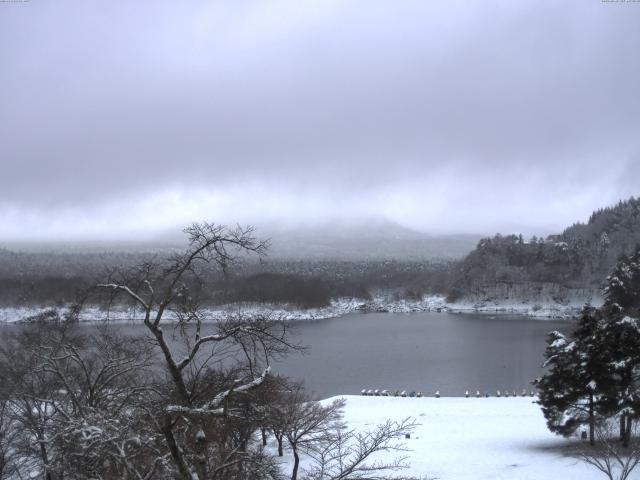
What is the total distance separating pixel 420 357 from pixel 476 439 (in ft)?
77.5

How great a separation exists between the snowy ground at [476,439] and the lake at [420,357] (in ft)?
17.6

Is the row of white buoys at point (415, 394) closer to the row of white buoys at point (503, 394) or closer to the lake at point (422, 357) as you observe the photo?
the row of white buoys at point (503, 394)

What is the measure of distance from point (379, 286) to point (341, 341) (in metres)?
70.2

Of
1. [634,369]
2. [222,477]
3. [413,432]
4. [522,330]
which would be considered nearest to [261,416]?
[222,477]

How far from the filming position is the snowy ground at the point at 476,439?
13.5 metres

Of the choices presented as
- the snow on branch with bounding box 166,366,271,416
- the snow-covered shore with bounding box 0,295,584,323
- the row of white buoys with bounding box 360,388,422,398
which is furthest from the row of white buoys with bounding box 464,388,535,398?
the snow-covered shore with bounding box 0,295,584,323

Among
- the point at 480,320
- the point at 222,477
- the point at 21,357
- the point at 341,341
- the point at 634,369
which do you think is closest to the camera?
the point at 222,477

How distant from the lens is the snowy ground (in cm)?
1348

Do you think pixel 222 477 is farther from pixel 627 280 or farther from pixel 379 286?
pixel 379 286

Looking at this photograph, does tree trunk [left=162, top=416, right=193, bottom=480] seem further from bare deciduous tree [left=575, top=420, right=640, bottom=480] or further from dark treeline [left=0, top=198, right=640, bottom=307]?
dark treeline [left=0, top=198, right=640, bottom=307]

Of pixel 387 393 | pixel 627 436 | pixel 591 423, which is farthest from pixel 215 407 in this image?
pixel 387 393

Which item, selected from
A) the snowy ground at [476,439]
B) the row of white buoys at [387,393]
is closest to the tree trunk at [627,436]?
the snowy ground at [476,439]

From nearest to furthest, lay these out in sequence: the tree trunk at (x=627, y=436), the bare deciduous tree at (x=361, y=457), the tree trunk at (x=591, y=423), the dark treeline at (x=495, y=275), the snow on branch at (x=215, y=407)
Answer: the snow on branch at (x=215, y=407)
the bare deciduous tree at (x=361, y=457)
the tree trunk at (x=627, y=436)
the tree trunk at (x=591, y=423)
the dark treeline at (x=495, y=275)

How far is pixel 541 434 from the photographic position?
18391mm
